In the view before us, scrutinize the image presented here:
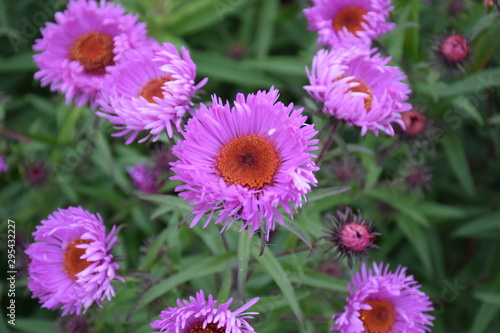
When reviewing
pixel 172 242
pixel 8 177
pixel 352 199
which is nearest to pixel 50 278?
pixel 172 242

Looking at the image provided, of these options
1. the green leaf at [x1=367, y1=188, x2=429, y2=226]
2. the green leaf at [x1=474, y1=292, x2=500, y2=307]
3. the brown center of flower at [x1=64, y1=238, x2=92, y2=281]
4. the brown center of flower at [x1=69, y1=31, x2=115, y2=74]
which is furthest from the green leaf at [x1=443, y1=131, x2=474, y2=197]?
the brown center of flower at [x1=64, y1=238, x2=92, y2=281]

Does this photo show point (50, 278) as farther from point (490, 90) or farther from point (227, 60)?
point (490, 90)

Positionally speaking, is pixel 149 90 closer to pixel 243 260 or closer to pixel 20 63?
pixel 243 260

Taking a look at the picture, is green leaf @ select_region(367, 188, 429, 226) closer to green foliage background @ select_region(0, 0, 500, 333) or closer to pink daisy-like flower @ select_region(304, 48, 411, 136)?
green foliage background @ select_region(0, 0, 500, 333)

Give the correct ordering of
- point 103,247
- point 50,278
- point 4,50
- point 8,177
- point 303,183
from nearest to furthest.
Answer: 1. point 303,183
2. point 103,247
3. point 50,278
4. point 8,177
5. point 4,50

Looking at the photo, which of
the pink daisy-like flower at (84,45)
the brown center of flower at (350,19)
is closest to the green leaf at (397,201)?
the brown center of flower at (350,19)

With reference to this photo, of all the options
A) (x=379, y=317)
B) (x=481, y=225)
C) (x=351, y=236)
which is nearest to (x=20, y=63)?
(x=351, y=236)
